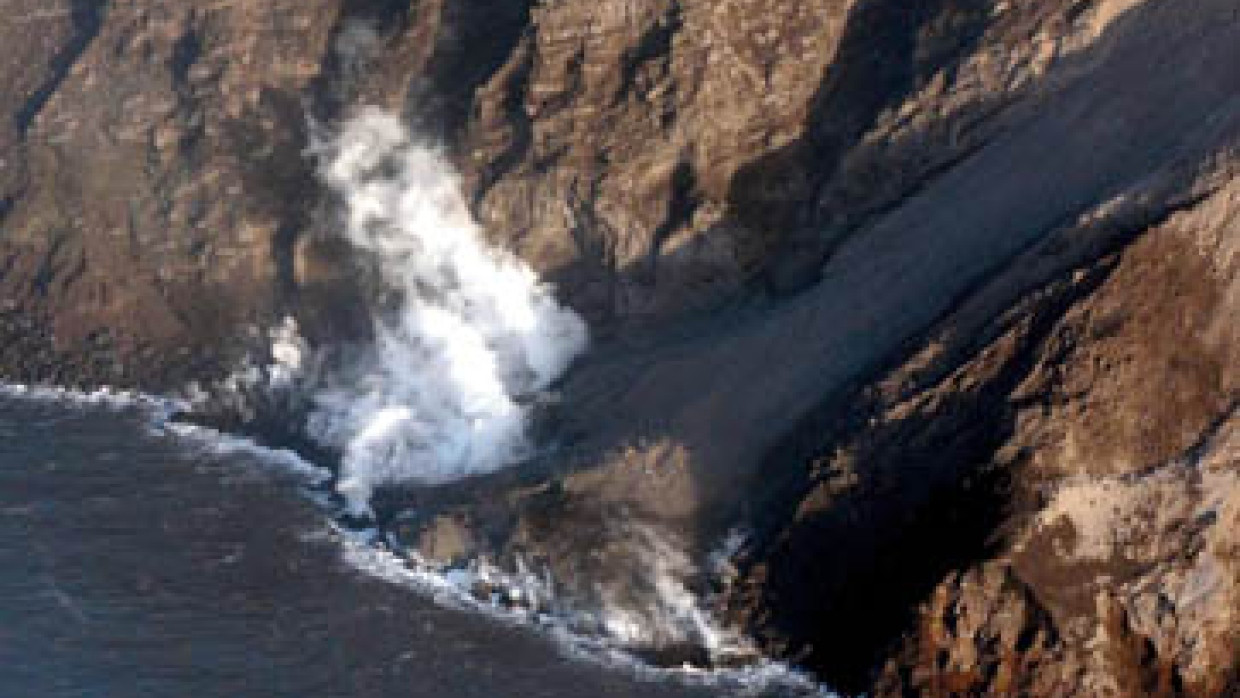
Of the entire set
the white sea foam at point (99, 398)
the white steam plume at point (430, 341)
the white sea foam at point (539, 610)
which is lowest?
the white sea foam at point (539, 610)

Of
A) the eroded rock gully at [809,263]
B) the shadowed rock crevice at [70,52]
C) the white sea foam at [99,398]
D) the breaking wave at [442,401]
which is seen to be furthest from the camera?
the shadowed rock crevice at [70,52]

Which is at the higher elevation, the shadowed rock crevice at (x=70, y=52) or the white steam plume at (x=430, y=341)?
the shadowed rock crevice at (x=70, y=52)

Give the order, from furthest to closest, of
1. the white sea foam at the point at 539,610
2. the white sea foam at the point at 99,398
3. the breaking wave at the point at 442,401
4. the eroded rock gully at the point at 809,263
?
the white sea foam at the point at 99,398 → the breaking wave at the point at 442,401 → the white sea foam at the point at 539,610 → the eroded rock gully at the point at 809,263

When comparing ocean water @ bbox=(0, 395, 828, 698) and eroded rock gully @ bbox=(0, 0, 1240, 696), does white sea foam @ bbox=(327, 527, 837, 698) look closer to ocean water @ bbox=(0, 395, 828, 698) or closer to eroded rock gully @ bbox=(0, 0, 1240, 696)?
ocean water @ bbox=(0, 395, 828, 698)

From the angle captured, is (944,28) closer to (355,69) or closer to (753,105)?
(753,105)

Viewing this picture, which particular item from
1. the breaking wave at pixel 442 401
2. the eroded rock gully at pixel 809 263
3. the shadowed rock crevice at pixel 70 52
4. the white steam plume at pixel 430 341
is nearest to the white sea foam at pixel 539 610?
the breaking wave at pixel 442 401

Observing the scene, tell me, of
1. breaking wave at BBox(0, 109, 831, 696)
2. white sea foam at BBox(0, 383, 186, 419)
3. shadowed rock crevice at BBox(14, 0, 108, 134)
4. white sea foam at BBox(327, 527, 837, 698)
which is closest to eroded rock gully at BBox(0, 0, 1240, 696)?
shadowed rock crevice at BBox(14, 0, 108, 134)

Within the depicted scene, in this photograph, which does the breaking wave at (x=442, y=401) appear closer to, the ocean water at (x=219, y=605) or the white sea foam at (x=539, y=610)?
the white sea foam at (x=539, y=610)
